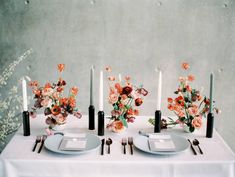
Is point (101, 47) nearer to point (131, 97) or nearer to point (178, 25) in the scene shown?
point (178, 25)

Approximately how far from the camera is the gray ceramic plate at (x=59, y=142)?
6.37 ft

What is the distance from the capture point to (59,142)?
82.2 inches

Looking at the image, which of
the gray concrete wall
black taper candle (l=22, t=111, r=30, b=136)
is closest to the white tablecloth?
black taper candle (l=22, t=111, r=30, b=136)

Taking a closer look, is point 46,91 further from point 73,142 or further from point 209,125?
point 209,125

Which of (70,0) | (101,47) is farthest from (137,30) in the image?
(70,0)

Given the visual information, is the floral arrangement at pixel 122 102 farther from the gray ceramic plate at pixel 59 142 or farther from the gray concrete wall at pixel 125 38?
the gray concrete wall at pixel 125 38

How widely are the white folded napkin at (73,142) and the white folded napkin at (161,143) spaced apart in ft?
1.24

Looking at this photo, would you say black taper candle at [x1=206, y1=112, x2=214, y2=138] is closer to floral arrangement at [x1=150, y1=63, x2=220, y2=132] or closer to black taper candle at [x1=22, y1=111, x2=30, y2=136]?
floral arrangement at [x1=150, y1=63, x2=220, y2=132]

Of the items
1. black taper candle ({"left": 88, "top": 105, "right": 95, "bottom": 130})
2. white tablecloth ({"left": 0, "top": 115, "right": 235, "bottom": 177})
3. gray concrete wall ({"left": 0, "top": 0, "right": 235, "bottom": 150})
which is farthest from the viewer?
gray concrete wall ({"left": 0, "top": 0, "right": 235, "bottom": 150})

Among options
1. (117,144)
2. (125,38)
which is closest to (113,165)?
(117,144)

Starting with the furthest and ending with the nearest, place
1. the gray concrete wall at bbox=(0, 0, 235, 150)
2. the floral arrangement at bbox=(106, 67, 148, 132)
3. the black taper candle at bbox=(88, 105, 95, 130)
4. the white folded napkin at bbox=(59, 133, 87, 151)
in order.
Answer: the gray concrete wall at bbox=(0, 0, 235, 150) < the black taper candle at bbox=(88, 105, 95, 130) < the floral arrangement at bbox=(106, 67, 148, 132) < the white folded napkin at bbox=(59, 133, 87, 151)

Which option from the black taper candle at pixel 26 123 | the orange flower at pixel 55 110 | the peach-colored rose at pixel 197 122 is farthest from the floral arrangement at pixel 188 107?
the black taper candle at pixel 26 123

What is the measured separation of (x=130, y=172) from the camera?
1899 millimetres

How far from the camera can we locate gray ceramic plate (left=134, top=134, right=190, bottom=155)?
6.40 ft
